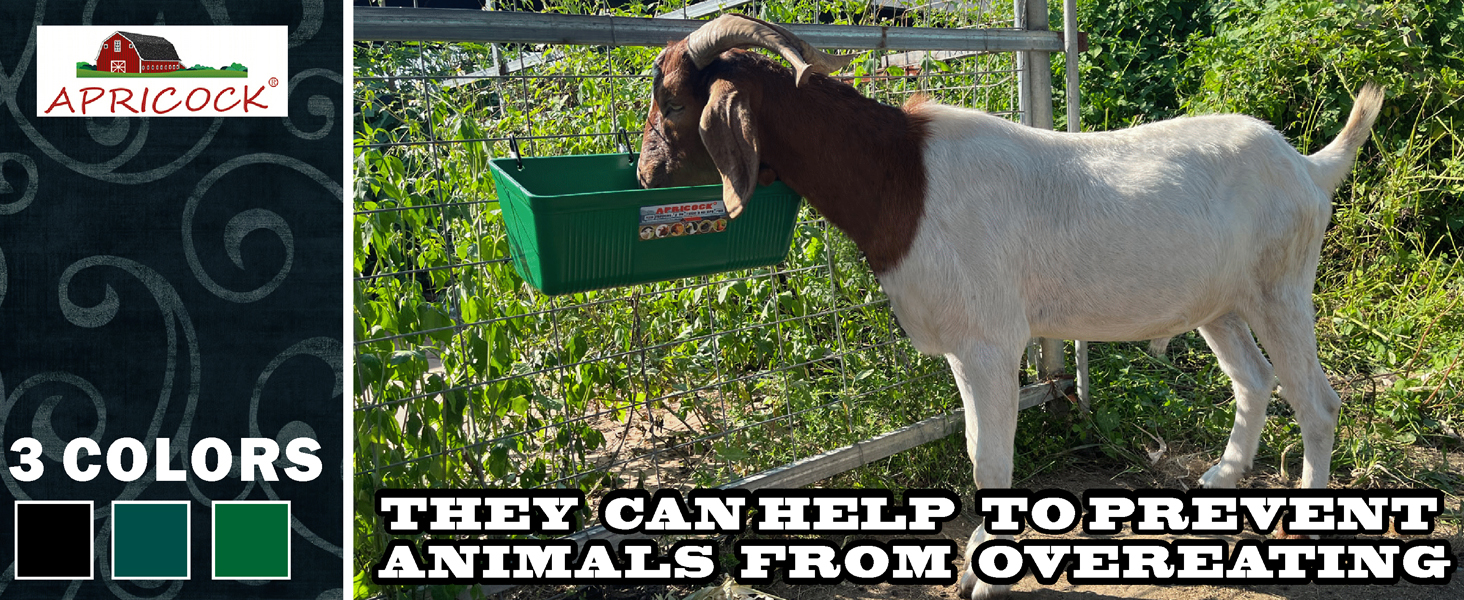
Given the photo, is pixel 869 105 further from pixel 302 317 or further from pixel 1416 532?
pixel 1416 532

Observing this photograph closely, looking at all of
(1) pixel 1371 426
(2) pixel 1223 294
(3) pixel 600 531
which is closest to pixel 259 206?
(3) pixel 600 531

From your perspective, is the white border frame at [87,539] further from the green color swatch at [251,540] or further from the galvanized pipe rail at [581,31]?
the galvanized pipe rail at [581,31]

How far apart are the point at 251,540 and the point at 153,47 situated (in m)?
1.26

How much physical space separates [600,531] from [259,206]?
1404mm

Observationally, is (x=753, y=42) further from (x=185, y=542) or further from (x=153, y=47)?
(x=185, y=542)

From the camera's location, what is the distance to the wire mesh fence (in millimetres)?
2783

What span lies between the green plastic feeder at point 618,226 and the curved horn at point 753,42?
15.2 inches

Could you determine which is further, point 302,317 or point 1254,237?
point 1254,237

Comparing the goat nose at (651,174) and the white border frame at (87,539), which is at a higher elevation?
the goat nose at (651,174)

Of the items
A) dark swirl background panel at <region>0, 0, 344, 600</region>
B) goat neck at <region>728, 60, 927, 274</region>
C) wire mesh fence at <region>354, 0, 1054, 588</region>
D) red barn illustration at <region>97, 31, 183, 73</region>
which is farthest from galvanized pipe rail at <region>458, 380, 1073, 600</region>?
red barn illustration at <region>97, 31, 183, 73</region>

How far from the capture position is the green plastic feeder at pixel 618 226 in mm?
2477

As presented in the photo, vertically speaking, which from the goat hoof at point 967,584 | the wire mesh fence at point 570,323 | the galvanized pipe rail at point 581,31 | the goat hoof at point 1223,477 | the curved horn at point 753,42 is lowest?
the goat hoof at point 967,584

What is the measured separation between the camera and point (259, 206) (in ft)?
8.09

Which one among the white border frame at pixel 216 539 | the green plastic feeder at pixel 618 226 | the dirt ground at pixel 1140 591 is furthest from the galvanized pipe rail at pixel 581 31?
the dirt ground at pixel 1140 591
